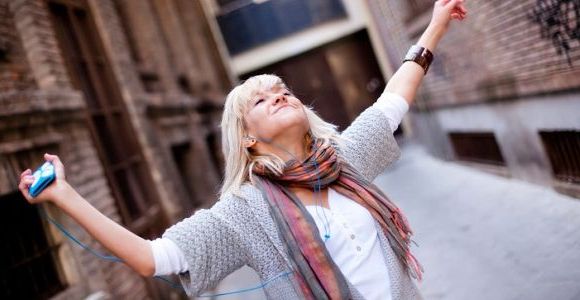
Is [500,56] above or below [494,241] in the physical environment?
above

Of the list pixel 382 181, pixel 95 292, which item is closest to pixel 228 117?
pixel 95 292

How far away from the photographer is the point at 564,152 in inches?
179

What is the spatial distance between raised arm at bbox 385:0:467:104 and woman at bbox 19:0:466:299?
19 centimetres

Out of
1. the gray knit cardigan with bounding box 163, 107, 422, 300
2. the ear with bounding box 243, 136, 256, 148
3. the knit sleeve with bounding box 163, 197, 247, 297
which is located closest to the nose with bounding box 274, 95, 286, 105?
the ear with bounding box 243, 136, 256, 148

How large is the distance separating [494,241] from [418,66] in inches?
115

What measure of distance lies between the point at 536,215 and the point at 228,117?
12.6 ft

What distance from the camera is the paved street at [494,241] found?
357 centimetres

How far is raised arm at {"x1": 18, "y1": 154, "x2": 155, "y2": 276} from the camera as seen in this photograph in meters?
1.48

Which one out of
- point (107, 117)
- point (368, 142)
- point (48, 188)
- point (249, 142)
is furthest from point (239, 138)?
point (107, 117)

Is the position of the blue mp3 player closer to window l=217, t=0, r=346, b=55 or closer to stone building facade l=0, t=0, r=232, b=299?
stone building facade l=0, t=0, r=232, b=299

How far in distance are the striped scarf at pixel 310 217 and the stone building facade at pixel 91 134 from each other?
8.88 feet

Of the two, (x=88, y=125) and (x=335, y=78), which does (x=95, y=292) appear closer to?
(x=88, y=125)

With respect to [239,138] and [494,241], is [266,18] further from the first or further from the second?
[239,138]

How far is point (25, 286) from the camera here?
3.55 m
